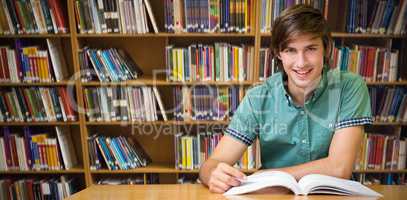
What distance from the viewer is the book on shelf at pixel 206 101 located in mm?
2344

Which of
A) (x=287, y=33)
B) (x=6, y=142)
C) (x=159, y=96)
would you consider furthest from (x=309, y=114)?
(x=6, y=142)

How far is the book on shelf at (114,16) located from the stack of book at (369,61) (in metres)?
1.30

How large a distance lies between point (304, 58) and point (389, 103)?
1.45 m

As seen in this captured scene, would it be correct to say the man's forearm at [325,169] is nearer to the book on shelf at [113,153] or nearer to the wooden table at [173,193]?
the wooden table at [173,193]

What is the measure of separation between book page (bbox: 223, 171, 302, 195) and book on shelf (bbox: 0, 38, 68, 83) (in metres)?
1.81

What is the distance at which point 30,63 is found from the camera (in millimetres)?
2334

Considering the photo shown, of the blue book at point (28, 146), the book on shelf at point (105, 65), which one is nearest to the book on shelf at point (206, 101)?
the book on shelf at point (105, 65)

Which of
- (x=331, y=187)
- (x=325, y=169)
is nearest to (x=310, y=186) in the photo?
(x=331, y=187)

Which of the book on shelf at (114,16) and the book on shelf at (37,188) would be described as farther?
the book on shelf at (37,188)

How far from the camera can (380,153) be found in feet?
7.96

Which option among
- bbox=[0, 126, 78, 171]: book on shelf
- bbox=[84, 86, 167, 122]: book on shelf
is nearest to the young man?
bbox=[84, 86, 167, 122]: book on shelf

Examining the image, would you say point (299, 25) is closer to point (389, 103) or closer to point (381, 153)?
point (389, 103)

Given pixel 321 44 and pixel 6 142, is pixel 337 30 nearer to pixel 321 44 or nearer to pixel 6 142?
pixel 321 44

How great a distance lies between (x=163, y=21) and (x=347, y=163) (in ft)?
5.64
